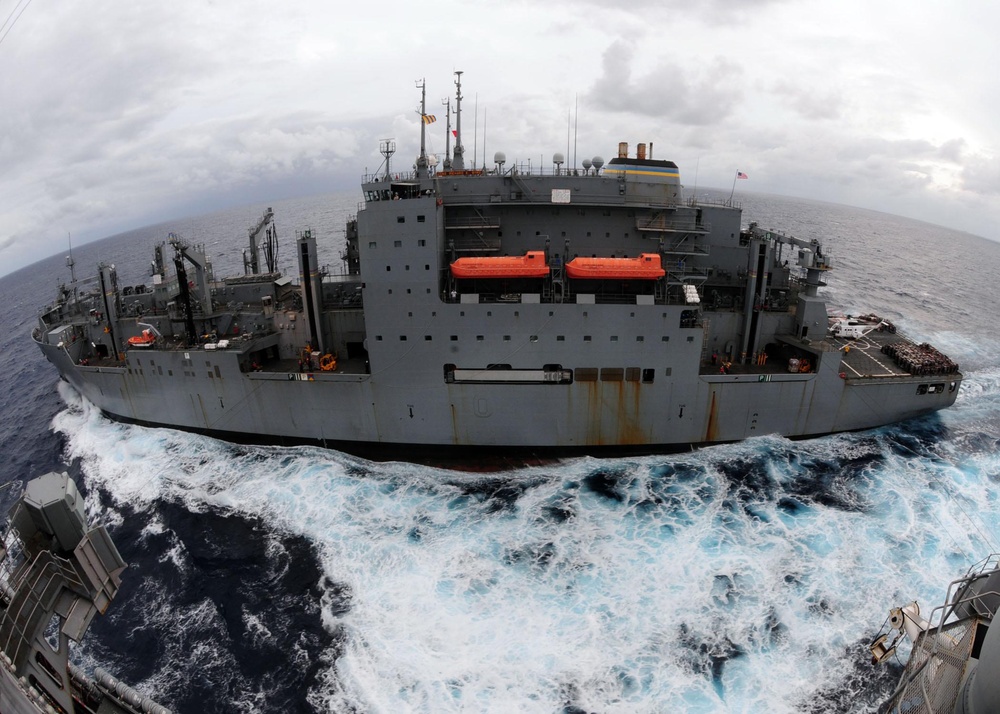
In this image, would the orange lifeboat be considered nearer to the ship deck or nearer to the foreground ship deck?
the ship deck

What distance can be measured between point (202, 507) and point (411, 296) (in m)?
9.18

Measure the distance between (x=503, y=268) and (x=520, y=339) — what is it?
2.32 meters

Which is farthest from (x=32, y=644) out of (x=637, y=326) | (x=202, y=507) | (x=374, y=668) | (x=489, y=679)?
(x=637, y=326)

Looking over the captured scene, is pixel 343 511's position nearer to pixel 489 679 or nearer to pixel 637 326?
pixel 489 679

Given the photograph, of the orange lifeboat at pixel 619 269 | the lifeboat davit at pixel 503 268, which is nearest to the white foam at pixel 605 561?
the orange lifeboat at pixel 619 269

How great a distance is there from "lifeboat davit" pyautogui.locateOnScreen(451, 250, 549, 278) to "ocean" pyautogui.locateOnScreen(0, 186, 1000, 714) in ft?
21.4

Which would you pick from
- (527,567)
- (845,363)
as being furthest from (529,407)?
(845,363)

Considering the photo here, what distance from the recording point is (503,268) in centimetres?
1667

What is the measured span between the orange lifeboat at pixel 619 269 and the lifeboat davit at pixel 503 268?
107 cm

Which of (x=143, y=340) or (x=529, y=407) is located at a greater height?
(x=143, y=340)

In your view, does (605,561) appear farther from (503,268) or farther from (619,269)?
(503,268)

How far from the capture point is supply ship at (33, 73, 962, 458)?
55.4 feet

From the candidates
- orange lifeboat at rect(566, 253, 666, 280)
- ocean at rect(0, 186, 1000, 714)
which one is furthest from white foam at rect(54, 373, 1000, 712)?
orange lifeboat at rect(566, 253, 666, 280)

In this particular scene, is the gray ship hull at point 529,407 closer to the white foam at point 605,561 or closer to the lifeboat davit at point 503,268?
the white foam at point 605,561
